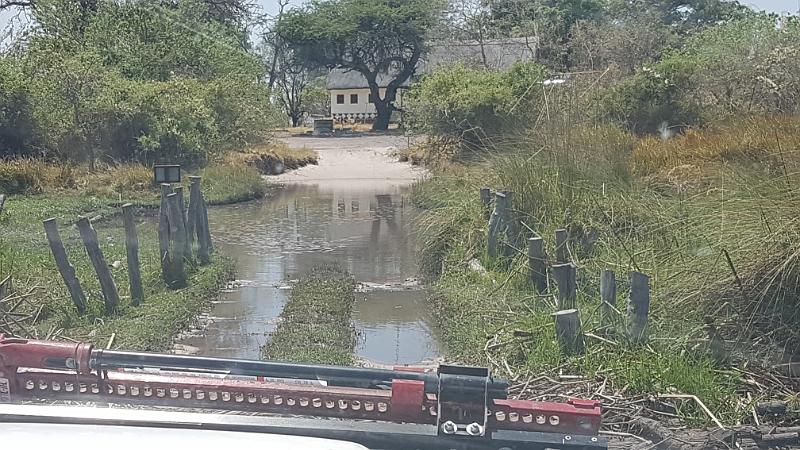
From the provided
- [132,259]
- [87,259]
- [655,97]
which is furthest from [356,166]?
[132,259]

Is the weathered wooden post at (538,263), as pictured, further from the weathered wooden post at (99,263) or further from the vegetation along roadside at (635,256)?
the weathered wooden post at (99,263)

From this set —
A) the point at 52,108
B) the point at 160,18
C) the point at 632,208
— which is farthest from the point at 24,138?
the point at 632,208

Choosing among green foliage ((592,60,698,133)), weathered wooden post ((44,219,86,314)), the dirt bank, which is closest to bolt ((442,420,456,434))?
weathered wooden post ((44,219,86,314))

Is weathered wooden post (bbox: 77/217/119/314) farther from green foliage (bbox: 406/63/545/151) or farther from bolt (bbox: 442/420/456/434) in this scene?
green foliage (bbox: 406/63/545/151)

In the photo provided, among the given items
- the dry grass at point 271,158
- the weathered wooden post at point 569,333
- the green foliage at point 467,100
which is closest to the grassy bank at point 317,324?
the weathered wooden post at point 569,333

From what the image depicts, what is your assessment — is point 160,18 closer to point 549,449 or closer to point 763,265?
point 763,265

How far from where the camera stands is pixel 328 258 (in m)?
12.0

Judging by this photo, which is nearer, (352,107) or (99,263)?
(99,263)

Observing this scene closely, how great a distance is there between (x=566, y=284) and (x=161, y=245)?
14.4ft

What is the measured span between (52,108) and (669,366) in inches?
703

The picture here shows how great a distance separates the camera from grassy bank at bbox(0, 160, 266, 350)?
7.27 meters

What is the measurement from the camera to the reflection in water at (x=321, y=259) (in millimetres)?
7809

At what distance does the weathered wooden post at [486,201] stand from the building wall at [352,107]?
4511 centimetres

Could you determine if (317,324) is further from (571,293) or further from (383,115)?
(383,115)
